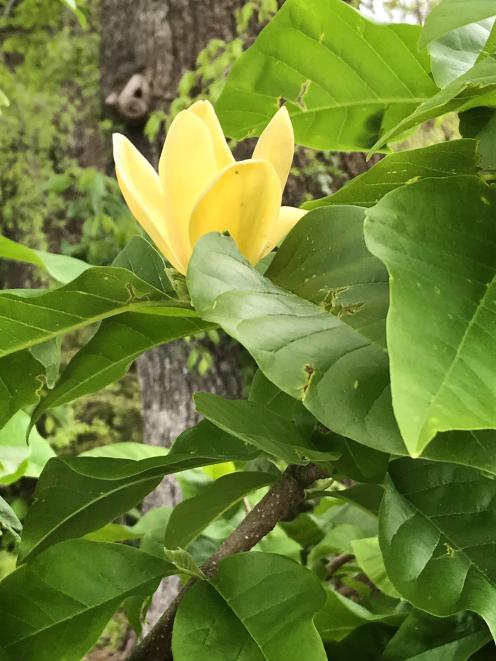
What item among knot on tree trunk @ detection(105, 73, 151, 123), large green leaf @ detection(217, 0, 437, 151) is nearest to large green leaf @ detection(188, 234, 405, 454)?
large green leaf @ detection(217, 0, 437, 151)

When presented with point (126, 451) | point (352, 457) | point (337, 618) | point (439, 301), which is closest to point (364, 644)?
point (337, 618)

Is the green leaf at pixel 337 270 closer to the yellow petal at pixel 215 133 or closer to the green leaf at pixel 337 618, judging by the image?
the yellow petal at pixel 215 133

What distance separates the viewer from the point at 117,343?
38 cm

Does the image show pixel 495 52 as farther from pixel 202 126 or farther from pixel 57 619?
pixel 57 619

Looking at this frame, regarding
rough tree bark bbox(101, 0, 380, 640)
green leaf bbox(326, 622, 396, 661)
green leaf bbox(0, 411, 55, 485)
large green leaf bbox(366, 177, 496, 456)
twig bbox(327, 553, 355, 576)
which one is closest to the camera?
large green leaf bbox(366, 177, 496, 456)

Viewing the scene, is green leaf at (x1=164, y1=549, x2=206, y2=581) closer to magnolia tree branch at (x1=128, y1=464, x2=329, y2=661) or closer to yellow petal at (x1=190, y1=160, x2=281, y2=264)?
magnolia tree branch at (x1=128, y1=464, x2=329, y2=661)

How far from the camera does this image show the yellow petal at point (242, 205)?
305mm

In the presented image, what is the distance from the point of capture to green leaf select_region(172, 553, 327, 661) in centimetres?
32

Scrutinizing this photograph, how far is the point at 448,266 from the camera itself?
260 millimetres

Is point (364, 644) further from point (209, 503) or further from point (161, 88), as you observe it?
point (161, 88)

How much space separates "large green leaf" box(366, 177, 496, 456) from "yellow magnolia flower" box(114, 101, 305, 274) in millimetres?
69

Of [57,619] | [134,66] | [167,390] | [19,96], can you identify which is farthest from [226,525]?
[19,96]

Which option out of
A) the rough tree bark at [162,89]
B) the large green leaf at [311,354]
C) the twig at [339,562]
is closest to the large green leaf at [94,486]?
the large green leaf at [311,354]

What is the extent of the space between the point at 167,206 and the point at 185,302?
0.04m
